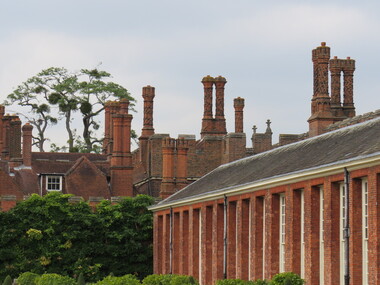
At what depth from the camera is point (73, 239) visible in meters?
59.4

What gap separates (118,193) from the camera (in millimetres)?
73375

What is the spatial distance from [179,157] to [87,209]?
8358mm

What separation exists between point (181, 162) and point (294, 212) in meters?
30.8

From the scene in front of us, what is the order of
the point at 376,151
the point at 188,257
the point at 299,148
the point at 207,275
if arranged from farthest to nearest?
the point at 188,257, the point at 207,275, the point at 299,148, the point at 376,151

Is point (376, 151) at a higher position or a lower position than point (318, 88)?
lower

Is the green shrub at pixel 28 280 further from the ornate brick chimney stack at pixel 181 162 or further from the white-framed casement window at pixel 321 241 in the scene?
the ornate brick chimney stack at pixel 181 162

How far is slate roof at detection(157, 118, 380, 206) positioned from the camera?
110 ft

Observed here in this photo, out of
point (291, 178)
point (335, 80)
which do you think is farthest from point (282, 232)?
point (335, 80)

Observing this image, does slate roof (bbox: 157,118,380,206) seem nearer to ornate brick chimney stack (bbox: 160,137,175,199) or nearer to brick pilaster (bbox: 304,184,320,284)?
brick pilaster (bbox: 304,184,320,284)

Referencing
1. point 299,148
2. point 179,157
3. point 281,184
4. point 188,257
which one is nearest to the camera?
point 281,184

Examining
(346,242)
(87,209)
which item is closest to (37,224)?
(87,209)

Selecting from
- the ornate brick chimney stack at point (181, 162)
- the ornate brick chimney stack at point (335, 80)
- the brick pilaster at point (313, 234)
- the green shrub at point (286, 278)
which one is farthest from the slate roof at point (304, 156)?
the ornate brick chimney stack at point (181, 162)

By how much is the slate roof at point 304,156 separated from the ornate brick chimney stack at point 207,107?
61.9ft

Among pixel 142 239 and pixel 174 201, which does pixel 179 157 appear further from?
pixel 174 201
